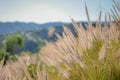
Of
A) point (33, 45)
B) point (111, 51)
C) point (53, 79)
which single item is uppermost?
point (111, 51)

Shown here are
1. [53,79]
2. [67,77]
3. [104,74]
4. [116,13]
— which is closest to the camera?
[104,74]

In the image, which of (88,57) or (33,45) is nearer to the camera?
(88,57)

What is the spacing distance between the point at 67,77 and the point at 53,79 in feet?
0.76

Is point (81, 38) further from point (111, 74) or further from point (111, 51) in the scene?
point (111, 74)

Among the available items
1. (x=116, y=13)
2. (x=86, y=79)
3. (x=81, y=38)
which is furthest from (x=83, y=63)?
(x=116, y=13)

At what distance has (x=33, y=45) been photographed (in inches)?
7382

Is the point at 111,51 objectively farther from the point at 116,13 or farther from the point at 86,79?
the point at 116,13

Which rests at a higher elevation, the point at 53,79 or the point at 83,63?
the point at 83,63

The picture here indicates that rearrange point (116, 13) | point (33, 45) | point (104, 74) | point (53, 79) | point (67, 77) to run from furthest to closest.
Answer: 1. point (33, 45)
2. point (116, 13)
3. point (53, 79)
4. point (67, 77)
5. point (104, 74)

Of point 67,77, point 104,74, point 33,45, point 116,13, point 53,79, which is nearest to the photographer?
point 104,74

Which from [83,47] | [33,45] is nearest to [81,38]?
[83,47]

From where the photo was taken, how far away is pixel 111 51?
210cm

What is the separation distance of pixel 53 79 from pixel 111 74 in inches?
18.4

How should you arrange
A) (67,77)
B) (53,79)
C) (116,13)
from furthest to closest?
(116,13)
(53,79)
(67,77)
